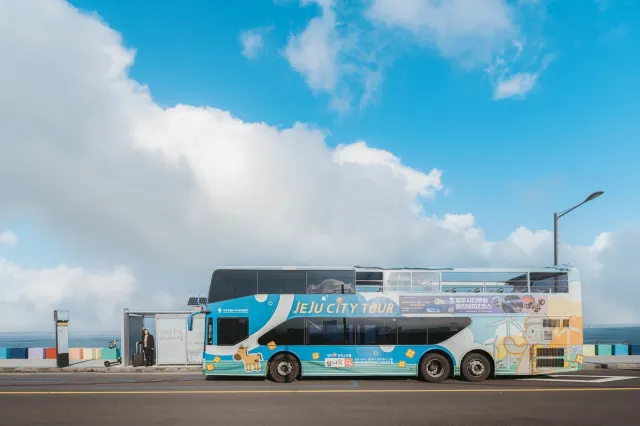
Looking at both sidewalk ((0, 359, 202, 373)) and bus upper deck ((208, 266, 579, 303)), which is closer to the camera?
bus upper deck ((208, 266, 579, 303))

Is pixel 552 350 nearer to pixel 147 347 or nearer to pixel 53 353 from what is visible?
pixel 147 347

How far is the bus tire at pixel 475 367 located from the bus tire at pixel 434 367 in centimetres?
51

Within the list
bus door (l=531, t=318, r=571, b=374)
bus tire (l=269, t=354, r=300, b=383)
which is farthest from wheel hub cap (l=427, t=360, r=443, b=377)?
bus tire (l=269, t=354, r=300, b=383)

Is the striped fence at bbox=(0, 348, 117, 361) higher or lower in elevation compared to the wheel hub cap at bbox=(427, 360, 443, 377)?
lower

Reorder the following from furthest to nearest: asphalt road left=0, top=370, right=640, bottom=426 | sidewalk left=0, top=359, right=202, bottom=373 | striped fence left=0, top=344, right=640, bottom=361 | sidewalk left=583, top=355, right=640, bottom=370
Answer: striped fence left=0, top=344, right=640, bottom=361 < sidewalk left=583, top=355, right=640, bottom=370 < sidewalk left=0, top=359, right=202, bottom=373 < asphalt road left=0, top=370, right=640, bottom=426

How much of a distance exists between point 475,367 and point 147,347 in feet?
42.7

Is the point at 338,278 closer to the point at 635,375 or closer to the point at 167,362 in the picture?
the point at 167,362

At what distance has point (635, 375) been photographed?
18.6 m

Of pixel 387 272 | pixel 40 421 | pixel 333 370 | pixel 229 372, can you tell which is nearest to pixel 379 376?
pixel 333 370

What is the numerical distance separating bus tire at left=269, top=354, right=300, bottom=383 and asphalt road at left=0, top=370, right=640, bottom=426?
39 centimetres

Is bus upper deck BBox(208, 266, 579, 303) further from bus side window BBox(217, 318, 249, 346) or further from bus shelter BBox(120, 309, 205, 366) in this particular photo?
bus shelter BBox(120, 309, 205, 366)

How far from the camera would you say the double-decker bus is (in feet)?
54.2

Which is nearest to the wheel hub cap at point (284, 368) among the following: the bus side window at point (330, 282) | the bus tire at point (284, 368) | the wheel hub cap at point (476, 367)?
the bus tire at point (284, 368)

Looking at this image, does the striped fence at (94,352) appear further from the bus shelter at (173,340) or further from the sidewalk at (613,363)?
the bus shelter at (173,340)
